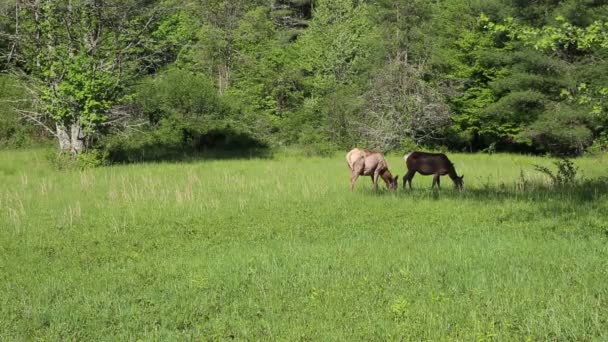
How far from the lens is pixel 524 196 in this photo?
530 inches

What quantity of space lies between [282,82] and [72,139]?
2304 cm

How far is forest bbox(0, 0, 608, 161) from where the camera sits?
22.8 m

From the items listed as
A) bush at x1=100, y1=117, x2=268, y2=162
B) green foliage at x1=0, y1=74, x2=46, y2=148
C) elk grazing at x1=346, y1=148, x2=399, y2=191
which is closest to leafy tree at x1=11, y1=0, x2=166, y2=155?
bush at x1=100, y1=117, x2=268, y2=162

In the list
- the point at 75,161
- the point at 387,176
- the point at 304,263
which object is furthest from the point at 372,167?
the point at 75,161

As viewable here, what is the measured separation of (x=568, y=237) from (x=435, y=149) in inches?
1058

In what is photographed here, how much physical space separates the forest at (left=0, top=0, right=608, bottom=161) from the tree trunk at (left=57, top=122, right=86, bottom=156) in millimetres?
52

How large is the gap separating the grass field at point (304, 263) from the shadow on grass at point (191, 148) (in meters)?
11.4

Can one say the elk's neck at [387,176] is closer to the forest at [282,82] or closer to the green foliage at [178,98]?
the forest at [282,82]

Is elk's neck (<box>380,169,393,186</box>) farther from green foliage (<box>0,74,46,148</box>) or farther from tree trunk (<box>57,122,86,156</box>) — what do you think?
green foliage (<box>0,74,46,148</box>)

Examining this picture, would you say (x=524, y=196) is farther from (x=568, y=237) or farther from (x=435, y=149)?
(x=435, y=149)

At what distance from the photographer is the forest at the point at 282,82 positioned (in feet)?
74.7

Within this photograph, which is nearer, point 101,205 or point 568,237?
point 568,237

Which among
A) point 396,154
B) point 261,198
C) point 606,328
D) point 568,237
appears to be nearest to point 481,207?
point 568,237

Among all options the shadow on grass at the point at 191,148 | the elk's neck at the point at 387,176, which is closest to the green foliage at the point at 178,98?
the shadow on grass at the point at 191,148
